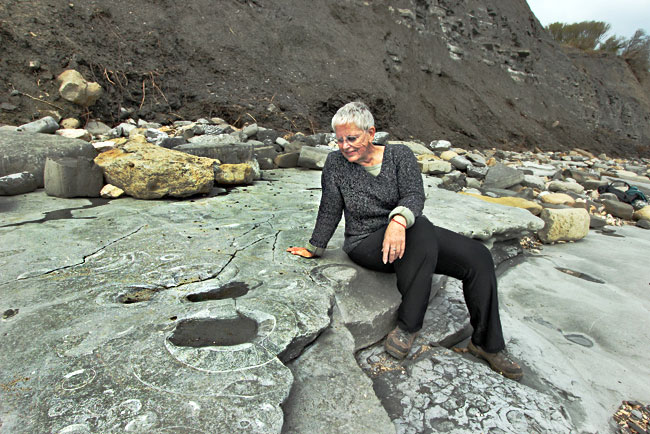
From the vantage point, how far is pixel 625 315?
8.78 feet

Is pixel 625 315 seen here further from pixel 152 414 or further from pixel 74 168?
pixel 74 168

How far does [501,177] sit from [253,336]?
20.3ft

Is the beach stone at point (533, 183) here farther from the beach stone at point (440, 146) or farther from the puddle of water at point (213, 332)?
the puddle of water at point (213, 332)

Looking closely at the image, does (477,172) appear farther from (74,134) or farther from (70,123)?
(70,123)

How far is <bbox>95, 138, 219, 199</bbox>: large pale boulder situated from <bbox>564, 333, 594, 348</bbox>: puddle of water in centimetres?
327

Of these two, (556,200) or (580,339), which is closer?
(580,339)

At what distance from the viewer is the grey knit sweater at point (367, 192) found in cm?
209

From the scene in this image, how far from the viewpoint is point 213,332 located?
1609 mm

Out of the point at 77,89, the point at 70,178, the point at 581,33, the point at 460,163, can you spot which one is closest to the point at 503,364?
the point at 70,178

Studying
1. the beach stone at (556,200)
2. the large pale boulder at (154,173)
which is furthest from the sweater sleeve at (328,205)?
the beach stone at (556,200)

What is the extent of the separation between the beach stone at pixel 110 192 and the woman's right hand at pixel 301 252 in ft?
6.95

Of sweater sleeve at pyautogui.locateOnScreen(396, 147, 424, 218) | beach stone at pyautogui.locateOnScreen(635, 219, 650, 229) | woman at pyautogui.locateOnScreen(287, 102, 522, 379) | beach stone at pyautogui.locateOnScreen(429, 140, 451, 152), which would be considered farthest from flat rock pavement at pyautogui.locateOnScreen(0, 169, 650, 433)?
beach stone at pyautogui.locateOnScreen(429, 140, 451, 152)

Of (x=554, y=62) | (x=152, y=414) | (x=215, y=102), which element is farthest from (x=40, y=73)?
(x=554, y=62)

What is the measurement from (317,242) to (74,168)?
257 cm
